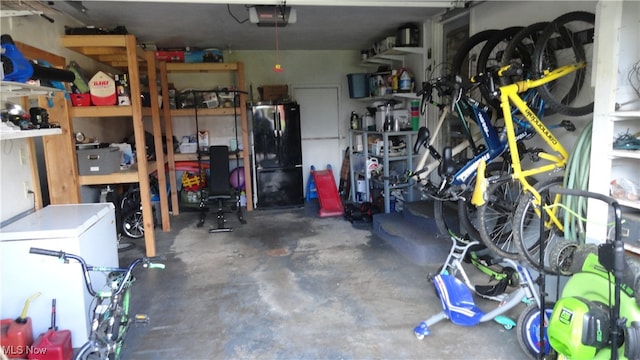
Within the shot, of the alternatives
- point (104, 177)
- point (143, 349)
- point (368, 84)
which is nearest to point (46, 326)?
point (143, 349)

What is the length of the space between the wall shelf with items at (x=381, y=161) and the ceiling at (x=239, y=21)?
1.32 metres

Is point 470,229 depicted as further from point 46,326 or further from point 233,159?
point 233,159

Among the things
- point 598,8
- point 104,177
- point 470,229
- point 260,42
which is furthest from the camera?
point 260,42

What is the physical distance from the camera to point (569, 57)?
3.11m

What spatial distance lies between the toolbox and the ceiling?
1.27 metres

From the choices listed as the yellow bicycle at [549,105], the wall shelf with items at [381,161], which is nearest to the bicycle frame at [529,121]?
the yellow bicycle at [549,105]

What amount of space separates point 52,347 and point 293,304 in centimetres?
148

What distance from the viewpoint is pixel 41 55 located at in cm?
333

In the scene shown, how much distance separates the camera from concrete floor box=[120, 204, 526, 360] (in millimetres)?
2400

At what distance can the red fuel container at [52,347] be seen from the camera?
2.06 m

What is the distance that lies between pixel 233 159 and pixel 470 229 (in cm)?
401

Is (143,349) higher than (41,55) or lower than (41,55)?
lower

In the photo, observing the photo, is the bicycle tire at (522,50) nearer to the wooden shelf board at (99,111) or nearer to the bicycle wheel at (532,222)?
the bicycle wheel at (532,222)

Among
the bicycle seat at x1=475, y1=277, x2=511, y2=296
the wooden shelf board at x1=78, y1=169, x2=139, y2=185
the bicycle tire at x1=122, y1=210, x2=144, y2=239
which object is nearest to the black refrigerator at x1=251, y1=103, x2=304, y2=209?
the bicycle tire at x1=122, y1=210, x2=144, y2=239
